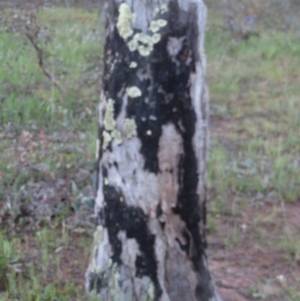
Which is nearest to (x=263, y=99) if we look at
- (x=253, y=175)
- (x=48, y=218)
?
(x=253, y=175)

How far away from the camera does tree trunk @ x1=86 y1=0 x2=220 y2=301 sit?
122 inches

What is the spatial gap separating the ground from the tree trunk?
466mm

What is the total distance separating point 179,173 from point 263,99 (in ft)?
17.0

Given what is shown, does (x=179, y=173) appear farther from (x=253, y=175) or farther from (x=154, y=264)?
(x=253, y=175)

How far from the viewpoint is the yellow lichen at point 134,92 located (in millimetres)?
3115

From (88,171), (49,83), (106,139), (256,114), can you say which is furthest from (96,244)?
(256,114)

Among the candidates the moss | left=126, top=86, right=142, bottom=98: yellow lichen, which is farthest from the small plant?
left=126, top=86, right=142, bottom=98: yellow lichen

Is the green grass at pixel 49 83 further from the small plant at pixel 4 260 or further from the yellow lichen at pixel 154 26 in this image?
the yellow lichen at pixel 154 26

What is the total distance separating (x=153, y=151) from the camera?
314 cm

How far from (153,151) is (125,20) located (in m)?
0.54

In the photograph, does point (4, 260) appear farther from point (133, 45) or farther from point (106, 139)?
point (133, 45)

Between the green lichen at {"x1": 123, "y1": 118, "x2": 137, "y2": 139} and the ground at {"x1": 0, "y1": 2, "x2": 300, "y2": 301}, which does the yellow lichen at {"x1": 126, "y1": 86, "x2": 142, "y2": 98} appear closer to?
the green lichen at {"x1": 123, "y1": 118, "x2": 137, "y2": 139}

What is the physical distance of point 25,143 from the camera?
5.27 metres

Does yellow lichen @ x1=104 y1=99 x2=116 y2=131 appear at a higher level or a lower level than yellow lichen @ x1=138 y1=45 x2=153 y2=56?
lower
